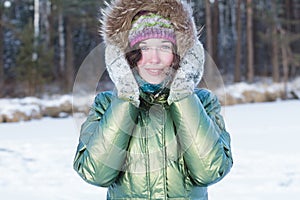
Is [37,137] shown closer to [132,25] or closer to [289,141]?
[289,141]

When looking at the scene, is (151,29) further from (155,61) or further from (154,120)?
(154,120)

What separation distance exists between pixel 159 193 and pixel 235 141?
6.22 metres

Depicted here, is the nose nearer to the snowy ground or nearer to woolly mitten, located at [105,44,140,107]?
woolly mitten, located at [105,44,140,107]

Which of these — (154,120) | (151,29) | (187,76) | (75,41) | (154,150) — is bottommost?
(75,41)

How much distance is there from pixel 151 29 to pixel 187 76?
226 mm

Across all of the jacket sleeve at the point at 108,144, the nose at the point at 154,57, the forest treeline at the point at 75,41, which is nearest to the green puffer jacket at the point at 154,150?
the jacket sleeve at the point at 108,144

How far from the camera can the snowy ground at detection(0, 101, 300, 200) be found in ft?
14.8

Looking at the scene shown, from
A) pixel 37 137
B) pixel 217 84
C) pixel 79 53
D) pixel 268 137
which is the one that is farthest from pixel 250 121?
pixel 79 53

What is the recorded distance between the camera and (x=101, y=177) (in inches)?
62.5

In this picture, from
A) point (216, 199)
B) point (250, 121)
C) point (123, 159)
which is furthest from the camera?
point (250, 121)

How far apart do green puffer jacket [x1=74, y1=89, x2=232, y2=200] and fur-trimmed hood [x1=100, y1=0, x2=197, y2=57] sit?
215 mm

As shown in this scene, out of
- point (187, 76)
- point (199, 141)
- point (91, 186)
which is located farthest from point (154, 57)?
point (91, 186)

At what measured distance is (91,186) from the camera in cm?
484

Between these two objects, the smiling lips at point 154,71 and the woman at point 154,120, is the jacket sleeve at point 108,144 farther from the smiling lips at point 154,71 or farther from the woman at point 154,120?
the smiling lips at point 154,71
